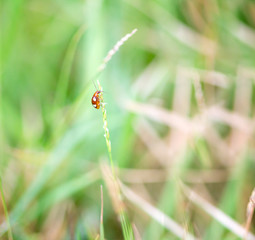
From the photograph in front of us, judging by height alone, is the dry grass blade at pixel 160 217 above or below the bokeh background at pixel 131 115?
below

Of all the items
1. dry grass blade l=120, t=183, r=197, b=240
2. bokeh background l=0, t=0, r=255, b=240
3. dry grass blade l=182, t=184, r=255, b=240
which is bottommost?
dry grass blade l=120, t=183, r=197, b=240

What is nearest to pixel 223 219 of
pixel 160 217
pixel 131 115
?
pixel 160 217

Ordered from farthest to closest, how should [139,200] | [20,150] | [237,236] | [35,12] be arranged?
[35,12]
[20,150]
[139,200]
[237,236]

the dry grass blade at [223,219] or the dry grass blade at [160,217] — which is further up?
the dry grass blade at [223,219]

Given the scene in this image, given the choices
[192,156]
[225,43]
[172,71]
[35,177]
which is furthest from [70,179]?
[225,43]

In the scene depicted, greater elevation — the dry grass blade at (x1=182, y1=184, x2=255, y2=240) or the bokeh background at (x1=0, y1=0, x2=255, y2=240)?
the bokeh background at (x1=0, y1=0, x2=255, y2=240)

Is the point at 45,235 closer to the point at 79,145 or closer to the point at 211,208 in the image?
the point at 79,145

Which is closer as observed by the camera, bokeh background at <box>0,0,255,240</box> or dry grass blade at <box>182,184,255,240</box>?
dry grass blade at <box>182,184,255,240</box>

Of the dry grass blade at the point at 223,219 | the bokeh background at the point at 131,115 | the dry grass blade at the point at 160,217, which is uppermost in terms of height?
the bokeh background at the point at 131,115

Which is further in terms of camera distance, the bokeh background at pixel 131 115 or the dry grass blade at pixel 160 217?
the bokeh background at pixel 131 115
